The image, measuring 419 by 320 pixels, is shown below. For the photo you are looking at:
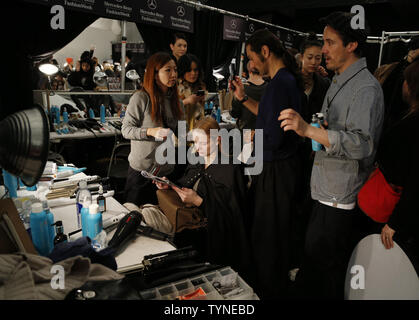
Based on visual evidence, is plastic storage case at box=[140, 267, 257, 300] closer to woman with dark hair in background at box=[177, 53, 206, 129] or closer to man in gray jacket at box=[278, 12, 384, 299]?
man in gray jacket at box=[278, 12, 384, 299]

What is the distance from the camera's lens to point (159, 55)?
93.1 inches

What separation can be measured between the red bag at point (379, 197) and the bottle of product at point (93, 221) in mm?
1412

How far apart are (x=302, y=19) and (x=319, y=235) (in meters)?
8.57

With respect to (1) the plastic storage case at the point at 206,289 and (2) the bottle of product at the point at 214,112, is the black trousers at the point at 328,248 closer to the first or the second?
(1) the plastic storage case at the point at 206,289

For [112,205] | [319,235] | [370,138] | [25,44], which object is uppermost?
[25,44]

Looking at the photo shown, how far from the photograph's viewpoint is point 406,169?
56.9 inches

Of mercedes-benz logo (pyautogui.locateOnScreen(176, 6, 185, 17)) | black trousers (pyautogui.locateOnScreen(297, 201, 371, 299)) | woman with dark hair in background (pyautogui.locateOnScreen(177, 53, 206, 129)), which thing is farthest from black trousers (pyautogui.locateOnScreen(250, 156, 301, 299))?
mercedes-benz logo (pyautogui.locateOnScreen(176, 6, 185, 17))

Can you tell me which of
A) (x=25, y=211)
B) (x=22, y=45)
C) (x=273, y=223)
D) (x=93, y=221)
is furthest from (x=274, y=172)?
(x=22, y=45)

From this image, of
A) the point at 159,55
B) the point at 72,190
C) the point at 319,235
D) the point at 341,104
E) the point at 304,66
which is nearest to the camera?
the point at 341,104

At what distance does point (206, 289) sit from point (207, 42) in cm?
559

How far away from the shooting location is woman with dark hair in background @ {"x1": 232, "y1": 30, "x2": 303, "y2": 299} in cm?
191
